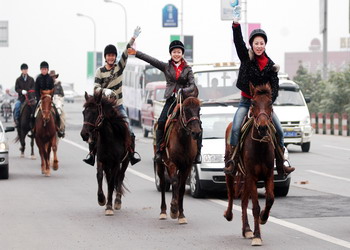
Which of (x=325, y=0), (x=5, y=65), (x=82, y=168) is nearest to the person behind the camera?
(x=82, y=168)

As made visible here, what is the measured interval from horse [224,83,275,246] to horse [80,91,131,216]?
3233mm

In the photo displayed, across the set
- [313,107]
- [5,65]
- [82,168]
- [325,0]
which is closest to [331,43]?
[5,65]

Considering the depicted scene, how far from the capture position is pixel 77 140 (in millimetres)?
40938

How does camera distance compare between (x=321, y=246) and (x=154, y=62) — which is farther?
(x=154, y=62)

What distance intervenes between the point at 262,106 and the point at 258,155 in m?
0.66

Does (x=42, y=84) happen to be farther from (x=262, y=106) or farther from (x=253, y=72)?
(x=262, y=106)

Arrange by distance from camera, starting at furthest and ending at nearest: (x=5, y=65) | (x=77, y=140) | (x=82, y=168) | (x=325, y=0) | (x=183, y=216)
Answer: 1. (x=5, y=65)
2. (x=325, y=0)
3. (x=77, y=140)
4. (x=82, y=168)
5. (x=183, y=216)

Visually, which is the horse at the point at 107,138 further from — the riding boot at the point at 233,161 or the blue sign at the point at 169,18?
the blue sign at the point at 169,18

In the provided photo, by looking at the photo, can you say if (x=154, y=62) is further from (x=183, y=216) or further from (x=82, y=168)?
(x=82, y=168)

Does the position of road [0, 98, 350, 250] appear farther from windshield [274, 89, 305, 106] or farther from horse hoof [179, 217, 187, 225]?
windshield [274, 89, 305, 106]

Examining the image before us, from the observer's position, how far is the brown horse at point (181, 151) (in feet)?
49.6

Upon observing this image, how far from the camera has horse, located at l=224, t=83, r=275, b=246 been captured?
12.9 meters

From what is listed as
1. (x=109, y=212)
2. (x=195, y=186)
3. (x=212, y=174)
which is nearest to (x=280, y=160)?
(x=109, y=212)

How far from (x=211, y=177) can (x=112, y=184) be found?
7.90ft
